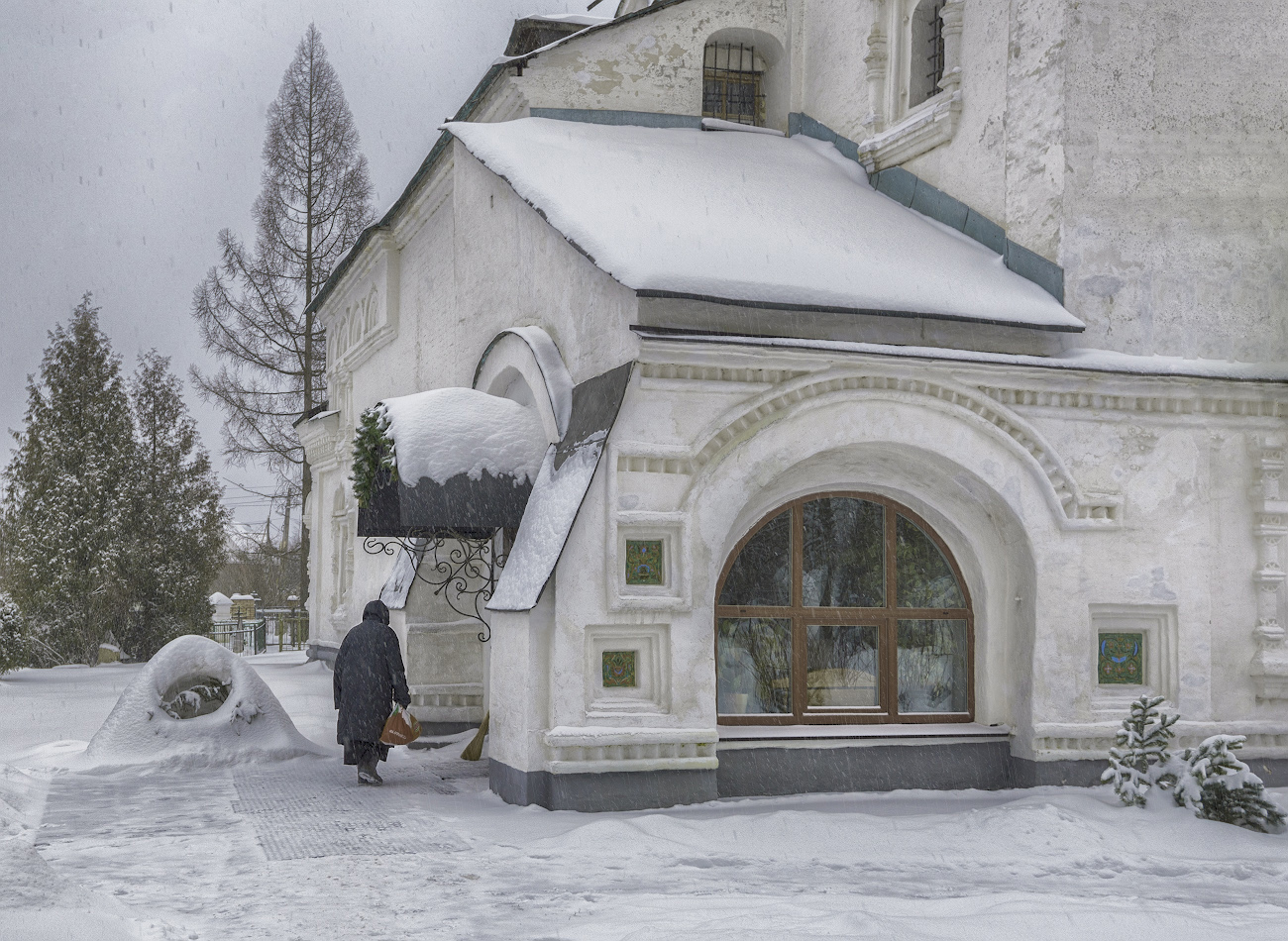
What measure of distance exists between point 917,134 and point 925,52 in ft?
3.72

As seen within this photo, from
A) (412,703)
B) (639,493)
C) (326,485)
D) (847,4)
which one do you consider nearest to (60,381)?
(326,485)

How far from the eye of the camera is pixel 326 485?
1969 cm

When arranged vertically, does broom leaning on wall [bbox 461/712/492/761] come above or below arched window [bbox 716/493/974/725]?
below

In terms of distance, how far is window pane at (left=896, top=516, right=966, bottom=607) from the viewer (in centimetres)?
884

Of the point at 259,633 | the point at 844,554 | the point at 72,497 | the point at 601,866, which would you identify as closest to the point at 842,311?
the point at 844,554

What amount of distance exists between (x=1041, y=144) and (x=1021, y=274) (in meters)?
0.93

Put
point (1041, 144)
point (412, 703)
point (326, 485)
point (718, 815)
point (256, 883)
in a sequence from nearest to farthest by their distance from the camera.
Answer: point (256, 883) → point (718, 815) → point (1041, 144) → point (412, 703) → point (326, 485)

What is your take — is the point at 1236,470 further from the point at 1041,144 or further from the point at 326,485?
the point at 326,485

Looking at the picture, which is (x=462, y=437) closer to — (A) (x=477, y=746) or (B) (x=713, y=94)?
(A) (x=477, y=746)

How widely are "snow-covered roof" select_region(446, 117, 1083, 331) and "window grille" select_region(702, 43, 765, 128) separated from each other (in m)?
2.14

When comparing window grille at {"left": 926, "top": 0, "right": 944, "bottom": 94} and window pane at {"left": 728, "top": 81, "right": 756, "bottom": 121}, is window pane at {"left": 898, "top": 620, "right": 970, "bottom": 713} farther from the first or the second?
window pane at {"left": 728, "top": 81, "right": 756, "bottom": 121}

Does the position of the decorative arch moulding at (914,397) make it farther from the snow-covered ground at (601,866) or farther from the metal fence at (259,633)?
the metal fence at (259,633)

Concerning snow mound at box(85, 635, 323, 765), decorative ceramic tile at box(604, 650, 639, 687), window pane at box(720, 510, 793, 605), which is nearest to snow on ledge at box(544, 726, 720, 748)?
decorative ceramic tile at box(604, 650, 639, 687)

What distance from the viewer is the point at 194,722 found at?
983 centimetres
